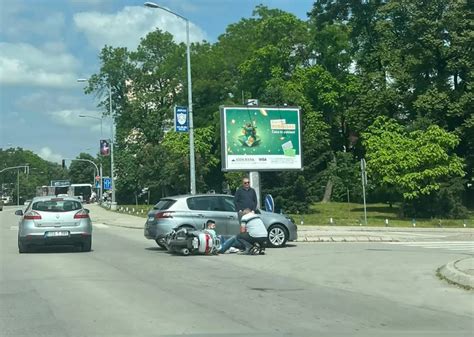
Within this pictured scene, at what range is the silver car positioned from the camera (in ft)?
56.1

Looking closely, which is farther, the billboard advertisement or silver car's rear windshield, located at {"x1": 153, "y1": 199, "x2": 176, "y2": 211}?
the billboard advertisement

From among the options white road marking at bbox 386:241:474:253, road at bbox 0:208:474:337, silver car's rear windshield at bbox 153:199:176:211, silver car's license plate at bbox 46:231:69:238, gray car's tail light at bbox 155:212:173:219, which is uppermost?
silver car's rear windshield at bbox 153:199:176:211

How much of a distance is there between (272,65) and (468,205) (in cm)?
2003

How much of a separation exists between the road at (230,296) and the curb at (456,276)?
7.4 inches

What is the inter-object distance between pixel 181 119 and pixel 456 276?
20266mm

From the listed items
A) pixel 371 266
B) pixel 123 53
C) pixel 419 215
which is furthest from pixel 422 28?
pixel 123 53

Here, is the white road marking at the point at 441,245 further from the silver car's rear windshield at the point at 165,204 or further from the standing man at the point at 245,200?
the silver car's rear windshield at the point at 165,204

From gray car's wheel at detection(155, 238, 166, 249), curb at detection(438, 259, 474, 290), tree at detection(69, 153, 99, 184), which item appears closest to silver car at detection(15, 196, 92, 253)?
gray car's wheel at detection(155, 238, 166, 249)

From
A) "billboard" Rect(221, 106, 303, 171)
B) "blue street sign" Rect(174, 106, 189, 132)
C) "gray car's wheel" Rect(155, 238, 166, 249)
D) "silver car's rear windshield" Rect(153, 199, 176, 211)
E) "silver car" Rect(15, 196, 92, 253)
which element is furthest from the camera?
"blue street sign" Rect(174, 106, 189, 132)

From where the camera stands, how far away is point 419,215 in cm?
4138

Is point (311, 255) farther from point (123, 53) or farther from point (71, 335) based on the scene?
point (123, 53)

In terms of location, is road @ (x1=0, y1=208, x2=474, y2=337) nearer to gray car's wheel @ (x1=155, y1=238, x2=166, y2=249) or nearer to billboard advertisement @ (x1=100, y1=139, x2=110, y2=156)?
gray car's wheel @ (x1=155, y1=238, x2=166, y2=249)

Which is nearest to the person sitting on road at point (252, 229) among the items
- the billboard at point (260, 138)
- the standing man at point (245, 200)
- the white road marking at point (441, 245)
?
the standing man at point (245, 200)

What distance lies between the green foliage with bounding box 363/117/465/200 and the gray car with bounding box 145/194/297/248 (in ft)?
73.4
